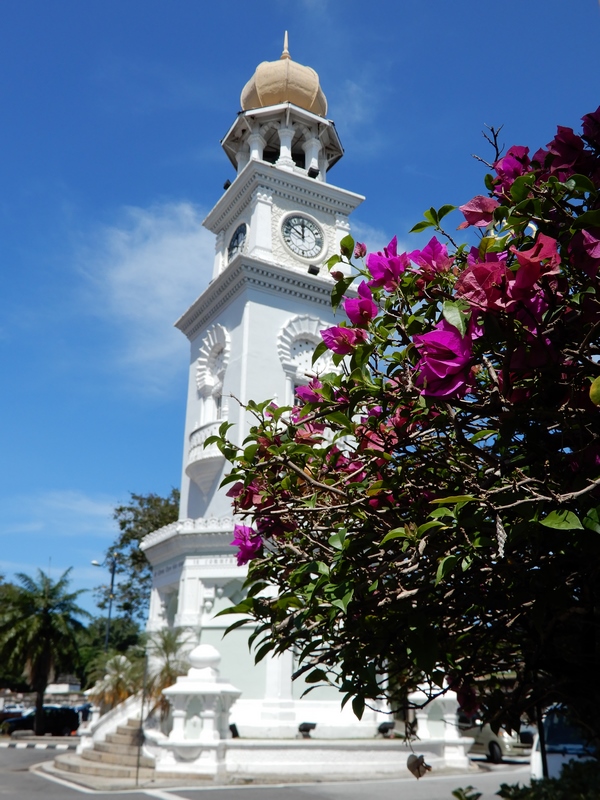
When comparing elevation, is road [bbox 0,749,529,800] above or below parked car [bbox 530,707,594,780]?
below

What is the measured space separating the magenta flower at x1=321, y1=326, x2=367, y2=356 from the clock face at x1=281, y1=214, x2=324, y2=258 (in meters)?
22.9

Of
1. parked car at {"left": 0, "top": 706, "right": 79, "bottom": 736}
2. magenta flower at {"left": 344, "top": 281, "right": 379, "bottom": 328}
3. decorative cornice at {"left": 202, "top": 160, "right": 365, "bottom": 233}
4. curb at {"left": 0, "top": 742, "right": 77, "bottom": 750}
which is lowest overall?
curb at {"left": 0, "top": 742, "right": 77, "bottom": 750}

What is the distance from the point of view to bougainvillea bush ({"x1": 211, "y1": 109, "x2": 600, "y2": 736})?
2.17 meters

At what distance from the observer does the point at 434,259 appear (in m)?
2.83

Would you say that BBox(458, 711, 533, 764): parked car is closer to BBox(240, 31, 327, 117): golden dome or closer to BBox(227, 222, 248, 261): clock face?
BBox(227, 222, 248, 261): clock face

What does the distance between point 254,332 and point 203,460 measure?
4.47 metres

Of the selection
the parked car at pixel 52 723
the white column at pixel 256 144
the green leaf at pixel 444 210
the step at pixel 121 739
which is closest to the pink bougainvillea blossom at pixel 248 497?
the green leaf at pixel 444 210

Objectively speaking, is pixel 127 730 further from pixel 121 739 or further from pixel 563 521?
pixel 563 521

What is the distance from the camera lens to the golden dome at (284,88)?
93.5 feet

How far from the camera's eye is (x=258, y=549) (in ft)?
12.3

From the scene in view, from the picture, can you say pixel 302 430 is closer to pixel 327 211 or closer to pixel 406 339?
pixel 406 339

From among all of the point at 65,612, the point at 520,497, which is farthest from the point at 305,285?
the point at 520,497

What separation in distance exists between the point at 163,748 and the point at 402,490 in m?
13.6

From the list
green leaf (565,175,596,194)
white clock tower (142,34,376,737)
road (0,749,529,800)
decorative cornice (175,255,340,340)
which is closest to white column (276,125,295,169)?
white clock tower (142,34,376,737)
